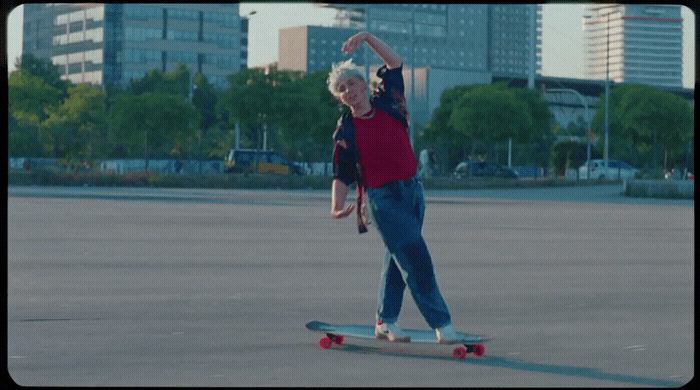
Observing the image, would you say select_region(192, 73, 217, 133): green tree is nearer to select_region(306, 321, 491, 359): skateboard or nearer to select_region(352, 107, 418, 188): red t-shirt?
select_region(306, 321, 491, 359): skateboard

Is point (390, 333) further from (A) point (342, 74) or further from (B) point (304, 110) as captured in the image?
(B) point (304, 110)

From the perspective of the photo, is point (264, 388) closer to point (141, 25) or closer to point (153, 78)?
point (153, 78)

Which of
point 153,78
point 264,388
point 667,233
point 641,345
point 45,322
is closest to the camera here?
point 264,388

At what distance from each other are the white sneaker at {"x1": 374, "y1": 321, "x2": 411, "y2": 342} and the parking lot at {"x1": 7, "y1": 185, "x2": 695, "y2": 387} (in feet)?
0.21

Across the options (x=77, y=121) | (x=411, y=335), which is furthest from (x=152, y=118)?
(x=411, y=335)

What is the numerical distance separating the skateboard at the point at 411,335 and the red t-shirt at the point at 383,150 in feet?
2.95

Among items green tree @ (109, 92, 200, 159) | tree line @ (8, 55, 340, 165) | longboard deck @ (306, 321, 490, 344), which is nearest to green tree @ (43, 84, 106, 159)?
tree line @ (8, 55, 340, 165)

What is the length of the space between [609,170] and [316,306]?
63057 mm

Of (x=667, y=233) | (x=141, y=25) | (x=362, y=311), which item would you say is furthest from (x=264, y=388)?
(x=141, y=25)

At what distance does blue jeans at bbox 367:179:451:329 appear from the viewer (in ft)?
21.5

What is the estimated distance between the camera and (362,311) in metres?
8.75

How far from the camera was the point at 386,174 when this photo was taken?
6.59 m

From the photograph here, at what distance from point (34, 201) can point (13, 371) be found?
25.2 m

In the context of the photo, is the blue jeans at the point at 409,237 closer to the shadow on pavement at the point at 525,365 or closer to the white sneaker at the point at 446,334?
the white sneaker at the point at 446,334
